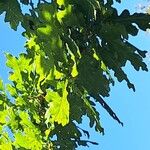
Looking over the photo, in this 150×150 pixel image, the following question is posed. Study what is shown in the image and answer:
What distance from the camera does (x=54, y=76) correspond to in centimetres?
347

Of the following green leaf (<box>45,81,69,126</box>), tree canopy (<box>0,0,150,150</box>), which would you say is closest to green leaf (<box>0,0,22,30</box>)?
tree canopy (<box>0,0,150,150</box>)

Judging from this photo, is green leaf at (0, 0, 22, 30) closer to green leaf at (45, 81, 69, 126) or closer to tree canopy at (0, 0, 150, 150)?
tree canopy at (0, 0, 150, 150)

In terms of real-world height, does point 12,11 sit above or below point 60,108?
above

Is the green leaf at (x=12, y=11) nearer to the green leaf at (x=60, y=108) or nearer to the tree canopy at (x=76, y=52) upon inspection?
the tree canopy at (x=76, y=52)

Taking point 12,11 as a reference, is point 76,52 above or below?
below

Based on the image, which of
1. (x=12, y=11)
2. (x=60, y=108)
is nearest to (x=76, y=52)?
(x=60, y=108)

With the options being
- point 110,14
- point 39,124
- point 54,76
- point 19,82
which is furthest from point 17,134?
point 110,14

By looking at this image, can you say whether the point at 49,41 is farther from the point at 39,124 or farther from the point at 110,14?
the point at 39,124

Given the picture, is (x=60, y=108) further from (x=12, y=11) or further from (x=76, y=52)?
(x=12, y=11)

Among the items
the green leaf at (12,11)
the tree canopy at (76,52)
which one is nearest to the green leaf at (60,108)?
the tree canopy at (76,52)

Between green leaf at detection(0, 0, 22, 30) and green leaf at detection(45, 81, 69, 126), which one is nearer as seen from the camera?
green leaf at detection(45, 81, 69, 126)

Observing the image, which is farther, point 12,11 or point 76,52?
point 12,11

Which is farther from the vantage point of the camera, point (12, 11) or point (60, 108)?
point (12, 11)

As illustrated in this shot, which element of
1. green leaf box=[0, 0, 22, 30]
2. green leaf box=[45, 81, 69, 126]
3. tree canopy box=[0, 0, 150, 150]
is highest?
green leaf box=[0, 0, 22, 30]
